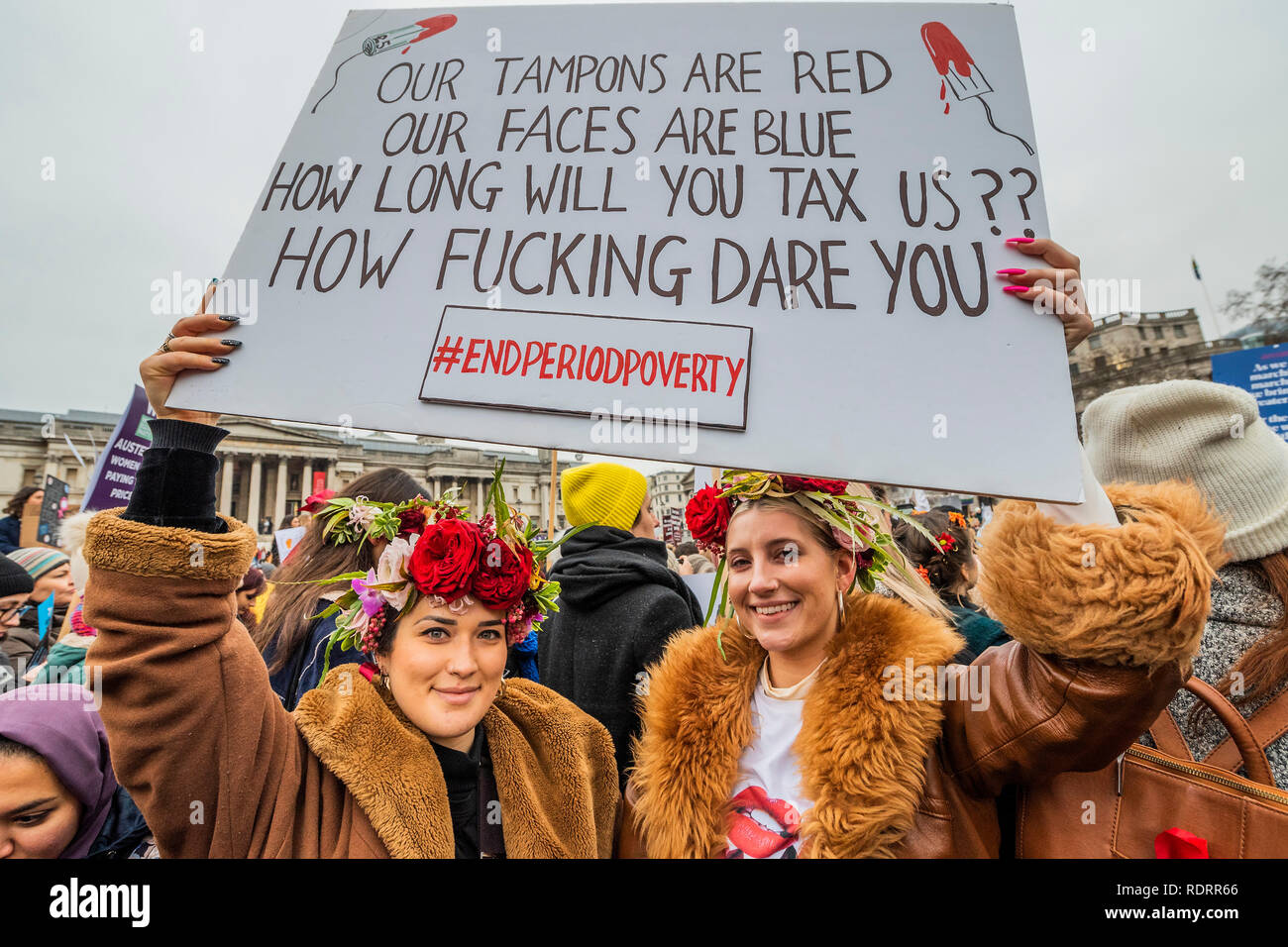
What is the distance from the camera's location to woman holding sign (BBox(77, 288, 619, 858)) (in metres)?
1.36

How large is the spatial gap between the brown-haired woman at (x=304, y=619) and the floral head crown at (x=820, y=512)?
1.21 metres

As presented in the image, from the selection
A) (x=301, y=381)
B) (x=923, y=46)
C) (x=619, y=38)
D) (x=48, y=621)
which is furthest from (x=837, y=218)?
(x=48, y=621)

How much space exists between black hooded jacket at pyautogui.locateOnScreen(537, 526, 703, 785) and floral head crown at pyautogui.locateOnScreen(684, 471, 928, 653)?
2.66ft

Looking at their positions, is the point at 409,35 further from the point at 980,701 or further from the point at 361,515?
the point at 980,701

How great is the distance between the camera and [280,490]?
6056 cm

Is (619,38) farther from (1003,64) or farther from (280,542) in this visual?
(280,542)

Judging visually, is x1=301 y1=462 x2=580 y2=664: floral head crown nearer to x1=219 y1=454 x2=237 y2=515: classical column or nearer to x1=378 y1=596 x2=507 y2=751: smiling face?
x1=378 y1=596 x2=507 y2=751: smiling face

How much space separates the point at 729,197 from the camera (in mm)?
1589

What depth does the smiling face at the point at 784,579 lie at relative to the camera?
1.83 meters

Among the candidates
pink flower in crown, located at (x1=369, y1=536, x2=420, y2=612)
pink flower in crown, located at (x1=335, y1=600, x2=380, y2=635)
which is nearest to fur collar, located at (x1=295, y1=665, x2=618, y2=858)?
pink flower in crown, located at (x1=335, y1=600, x2=380, y2=635)

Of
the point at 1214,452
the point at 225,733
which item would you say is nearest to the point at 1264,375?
the point at 1214,452

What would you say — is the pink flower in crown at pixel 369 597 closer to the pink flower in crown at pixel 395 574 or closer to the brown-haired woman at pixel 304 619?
the pink flower in crown at pixel 395 574

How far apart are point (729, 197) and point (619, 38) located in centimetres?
60
